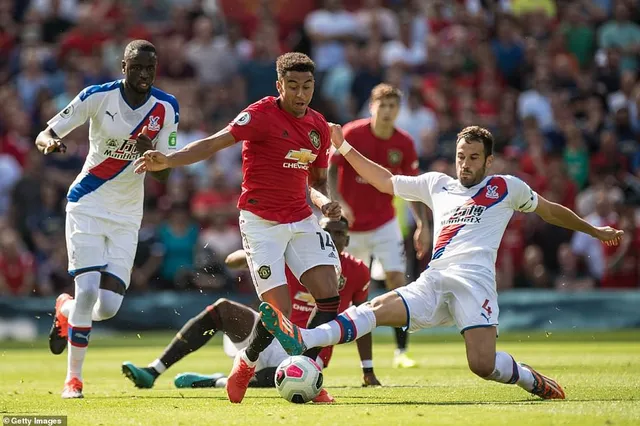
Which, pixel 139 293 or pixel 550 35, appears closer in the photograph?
pixel 139 293

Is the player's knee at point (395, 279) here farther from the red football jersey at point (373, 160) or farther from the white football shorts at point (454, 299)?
the white football shorts at point (454, 299)

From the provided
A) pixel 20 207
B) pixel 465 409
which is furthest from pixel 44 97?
pixel 465 409

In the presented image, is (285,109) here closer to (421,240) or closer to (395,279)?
(421,240)

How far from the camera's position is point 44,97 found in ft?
69.8

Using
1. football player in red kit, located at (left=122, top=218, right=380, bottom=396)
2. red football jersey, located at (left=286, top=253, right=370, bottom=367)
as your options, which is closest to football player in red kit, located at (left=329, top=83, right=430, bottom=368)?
red football jersey, located at (left=286, top=253, right=370, bottom=367)

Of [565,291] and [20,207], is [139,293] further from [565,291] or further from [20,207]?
[565,291]

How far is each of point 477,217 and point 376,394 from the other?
1747 millimetres

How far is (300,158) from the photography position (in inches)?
379

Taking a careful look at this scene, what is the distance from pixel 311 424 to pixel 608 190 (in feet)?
44.7

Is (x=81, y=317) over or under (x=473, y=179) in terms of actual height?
under

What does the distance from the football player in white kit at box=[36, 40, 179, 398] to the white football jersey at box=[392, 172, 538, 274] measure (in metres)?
2.55

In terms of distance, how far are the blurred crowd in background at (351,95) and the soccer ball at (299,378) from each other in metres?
9.52

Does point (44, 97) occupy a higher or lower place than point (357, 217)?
higher

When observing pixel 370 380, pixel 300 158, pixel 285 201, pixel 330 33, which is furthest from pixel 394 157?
pixel 330 33
